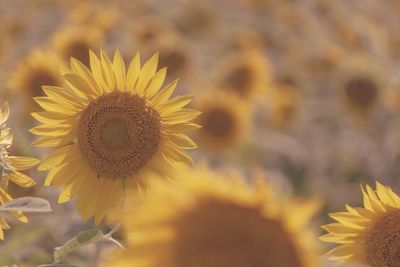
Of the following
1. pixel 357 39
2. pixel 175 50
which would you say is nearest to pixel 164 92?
pixel 175 50

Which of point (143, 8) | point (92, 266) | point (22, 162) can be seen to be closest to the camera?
point (22, 162)

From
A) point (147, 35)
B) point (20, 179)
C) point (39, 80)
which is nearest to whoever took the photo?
point (20, 179)

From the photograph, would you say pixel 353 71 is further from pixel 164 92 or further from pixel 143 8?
pixel 143 8

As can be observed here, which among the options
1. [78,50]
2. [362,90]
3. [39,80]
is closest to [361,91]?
[362,90]

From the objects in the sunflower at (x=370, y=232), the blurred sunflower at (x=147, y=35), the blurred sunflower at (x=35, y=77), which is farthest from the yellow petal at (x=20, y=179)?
the blurred sunflower at (x=147, y=35)

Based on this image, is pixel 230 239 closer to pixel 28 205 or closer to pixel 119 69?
pixel 28 205

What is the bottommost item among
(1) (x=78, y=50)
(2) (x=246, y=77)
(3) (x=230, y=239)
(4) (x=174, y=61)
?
(3) (x=230, y=239)

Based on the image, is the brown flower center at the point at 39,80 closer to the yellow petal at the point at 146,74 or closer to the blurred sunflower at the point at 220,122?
the blurred sunflower at the point at 220,122
